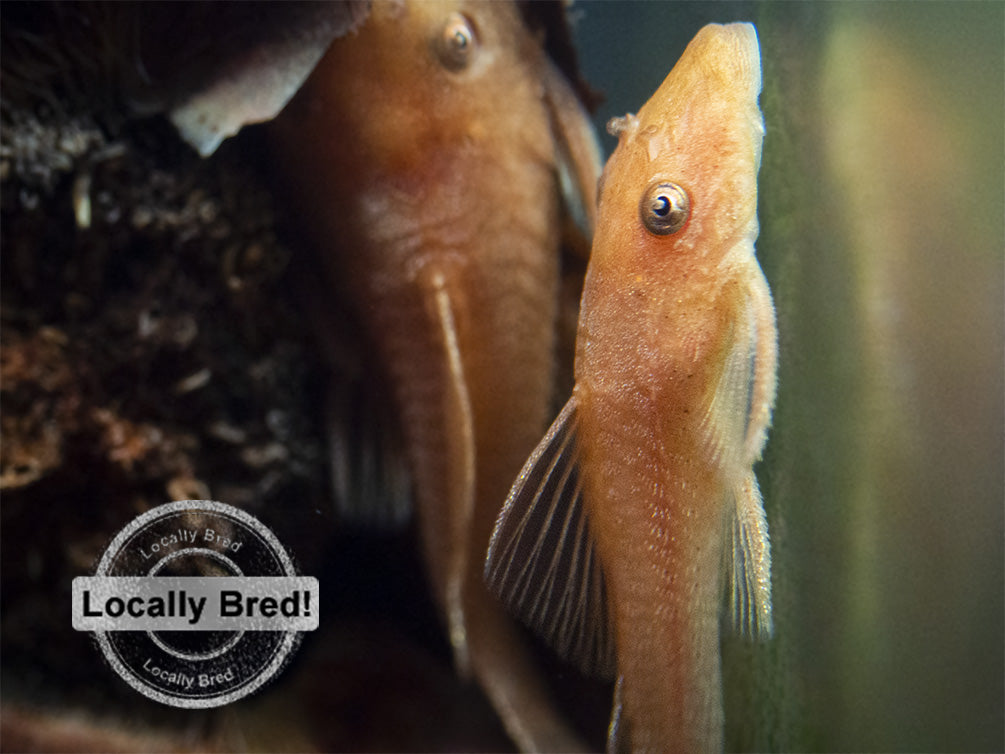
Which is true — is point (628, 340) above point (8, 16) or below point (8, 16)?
below

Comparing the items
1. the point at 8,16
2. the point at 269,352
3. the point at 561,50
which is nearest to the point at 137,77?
the point at 8,16

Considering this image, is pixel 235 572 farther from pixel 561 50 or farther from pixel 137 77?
pixel 561 50

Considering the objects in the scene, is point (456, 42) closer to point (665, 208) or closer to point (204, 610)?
point (665, 208)

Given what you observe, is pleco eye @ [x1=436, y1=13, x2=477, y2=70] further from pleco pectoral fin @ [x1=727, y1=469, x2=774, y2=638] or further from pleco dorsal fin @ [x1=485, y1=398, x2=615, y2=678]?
pleco pectoral fin @ [x1=727, y1=469, x2=774, y2=638]

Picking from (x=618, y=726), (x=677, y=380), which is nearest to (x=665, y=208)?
(x=677, y=380)

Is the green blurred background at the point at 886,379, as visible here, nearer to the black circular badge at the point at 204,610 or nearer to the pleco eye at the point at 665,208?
the pleco eye at the point at 665,208

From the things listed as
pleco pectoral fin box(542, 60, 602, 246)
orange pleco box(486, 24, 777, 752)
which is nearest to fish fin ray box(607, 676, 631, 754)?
orange pleco box(486, 24, 777, 752)
